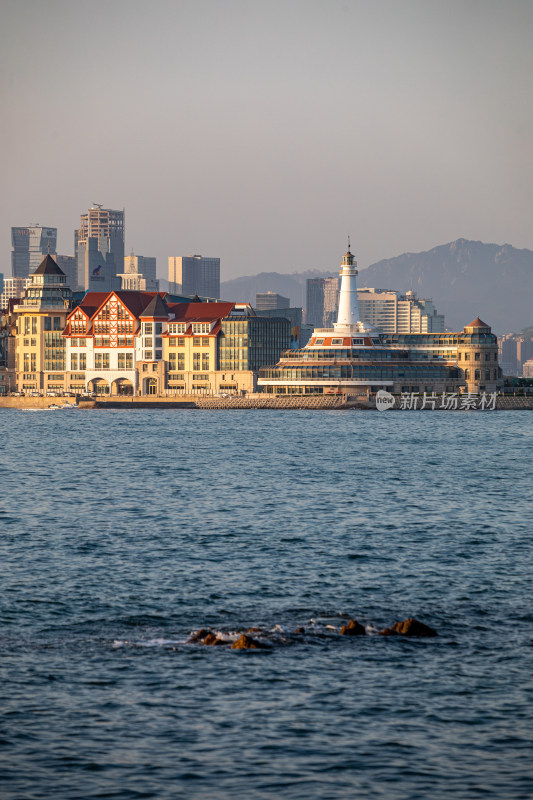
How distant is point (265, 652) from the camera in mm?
32531

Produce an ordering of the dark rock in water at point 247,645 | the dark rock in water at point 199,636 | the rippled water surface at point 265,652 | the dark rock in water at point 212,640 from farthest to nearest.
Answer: the dark rock in water at point 199,636 < the dark rock in water at point 212,640 < the dark rock in water at point 247,645 < the rippled water surface at point 265,652

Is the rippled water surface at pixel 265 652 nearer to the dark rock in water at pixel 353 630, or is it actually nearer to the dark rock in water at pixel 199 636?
the dark rock in water at pixel 199 636

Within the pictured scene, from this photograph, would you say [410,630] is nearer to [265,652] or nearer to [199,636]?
[265,652]

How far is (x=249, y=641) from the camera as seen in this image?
33.0 meters

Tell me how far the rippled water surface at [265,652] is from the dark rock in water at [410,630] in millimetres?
440

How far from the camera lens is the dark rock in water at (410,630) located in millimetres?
34344

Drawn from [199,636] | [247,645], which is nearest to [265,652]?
[247,645]

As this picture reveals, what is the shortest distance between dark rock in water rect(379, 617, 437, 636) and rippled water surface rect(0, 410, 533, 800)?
44cm

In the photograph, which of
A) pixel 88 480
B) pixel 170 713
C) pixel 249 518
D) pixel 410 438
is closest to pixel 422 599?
pixel 170 713

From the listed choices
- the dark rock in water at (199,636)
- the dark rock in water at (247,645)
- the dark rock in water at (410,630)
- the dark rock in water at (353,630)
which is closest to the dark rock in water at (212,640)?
the dark rock in water at (199,636)

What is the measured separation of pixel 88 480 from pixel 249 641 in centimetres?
5411

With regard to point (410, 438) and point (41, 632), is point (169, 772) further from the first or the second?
point (410, 438)

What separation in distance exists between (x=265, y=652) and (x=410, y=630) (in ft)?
15.5

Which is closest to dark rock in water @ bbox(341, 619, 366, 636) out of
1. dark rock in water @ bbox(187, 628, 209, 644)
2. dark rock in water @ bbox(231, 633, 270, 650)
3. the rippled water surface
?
the rippled water surface
